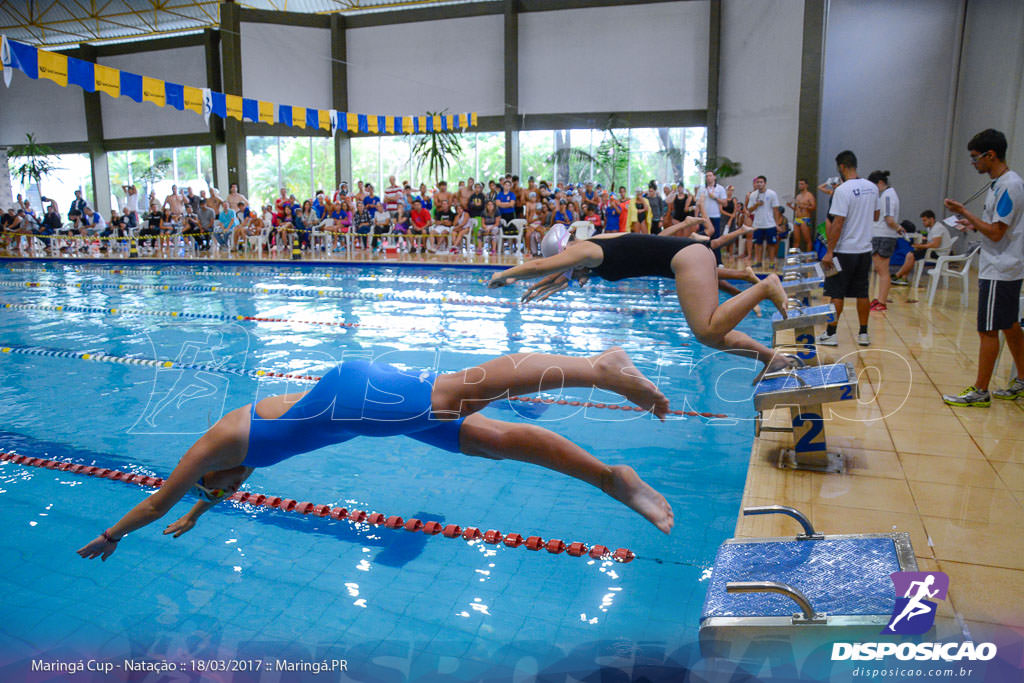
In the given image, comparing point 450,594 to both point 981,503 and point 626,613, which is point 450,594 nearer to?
point 626,613

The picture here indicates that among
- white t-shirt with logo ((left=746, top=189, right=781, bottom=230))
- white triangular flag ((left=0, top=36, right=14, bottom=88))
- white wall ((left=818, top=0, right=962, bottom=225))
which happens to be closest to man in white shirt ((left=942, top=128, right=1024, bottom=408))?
white t-shirt with logo ((left=746, top=189, right=781, bottom=230))

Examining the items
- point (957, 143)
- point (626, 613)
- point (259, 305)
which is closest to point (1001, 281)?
point (626, 613)

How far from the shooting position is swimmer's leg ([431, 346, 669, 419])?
2.07 meters

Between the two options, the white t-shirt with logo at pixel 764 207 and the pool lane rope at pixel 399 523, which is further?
the white t-shirt with logo at pixel 764 207

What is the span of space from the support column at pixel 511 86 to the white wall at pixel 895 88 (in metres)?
7.47

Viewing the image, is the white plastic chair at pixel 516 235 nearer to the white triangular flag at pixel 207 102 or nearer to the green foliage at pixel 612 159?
the green foliage at pixel 612 159

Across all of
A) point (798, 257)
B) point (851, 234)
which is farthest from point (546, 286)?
point (798, 257)

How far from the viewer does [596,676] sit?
2102 mm

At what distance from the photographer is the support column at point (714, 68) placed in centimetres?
1648

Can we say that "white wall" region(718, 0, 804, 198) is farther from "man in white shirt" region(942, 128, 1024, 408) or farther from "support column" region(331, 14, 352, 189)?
"man in white shirt" region(942, 128, 1024, 408)

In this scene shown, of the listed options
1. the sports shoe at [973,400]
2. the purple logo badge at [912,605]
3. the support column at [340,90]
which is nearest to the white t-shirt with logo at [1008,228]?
the sports shoe at [973,400]

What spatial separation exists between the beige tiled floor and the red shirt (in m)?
11.4

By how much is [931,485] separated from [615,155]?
15.8 m

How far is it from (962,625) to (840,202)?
438cm
